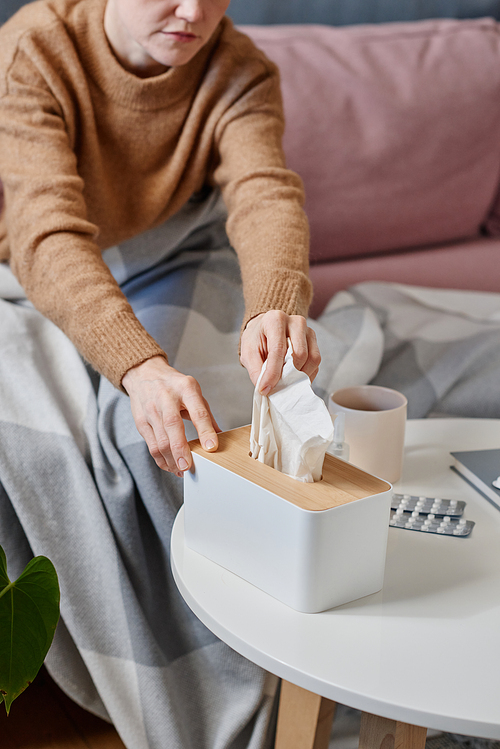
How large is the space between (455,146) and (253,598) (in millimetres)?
1295

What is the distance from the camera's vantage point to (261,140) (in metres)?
0.98

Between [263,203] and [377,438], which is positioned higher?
[263,203]

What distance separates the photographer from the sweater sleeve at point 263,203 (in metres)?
0.76

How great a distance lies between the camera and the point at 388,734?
56cm

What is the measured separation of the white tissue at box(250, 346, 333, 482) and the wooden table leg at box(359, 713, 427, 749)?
206mm

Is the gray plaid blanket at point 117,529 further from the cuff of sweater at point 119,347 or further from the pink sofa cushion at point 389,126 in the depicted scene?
the pink sofa cushion at point 389,126

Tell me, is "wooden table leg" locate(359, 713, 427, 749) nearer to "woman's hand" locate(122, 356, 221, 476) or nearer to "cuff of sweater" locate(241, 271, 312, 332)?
"woman's hand" locate(122, 356, 221, 476)

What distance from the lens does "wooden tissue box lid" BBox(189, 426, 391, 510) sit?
50cm

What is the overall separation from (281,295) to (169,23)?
0.38 m

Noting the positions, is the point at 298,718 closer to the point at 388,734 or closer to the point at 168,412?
the point at 388,734

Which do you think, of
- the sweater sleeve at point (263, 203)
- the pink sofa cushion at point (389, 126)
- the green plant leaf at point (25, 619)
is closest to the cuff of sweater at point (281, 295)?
the sweater sleeve at point (263, 203)

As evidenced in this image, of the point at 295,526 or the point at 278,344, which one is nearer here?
the point at 295,526

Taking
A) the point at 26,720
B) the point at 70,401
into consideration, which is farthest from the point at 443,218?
the point at 26,720

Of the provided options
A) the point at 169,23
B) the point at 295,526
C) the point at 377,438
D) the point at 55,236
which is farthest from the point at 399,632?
the point at 169,23
